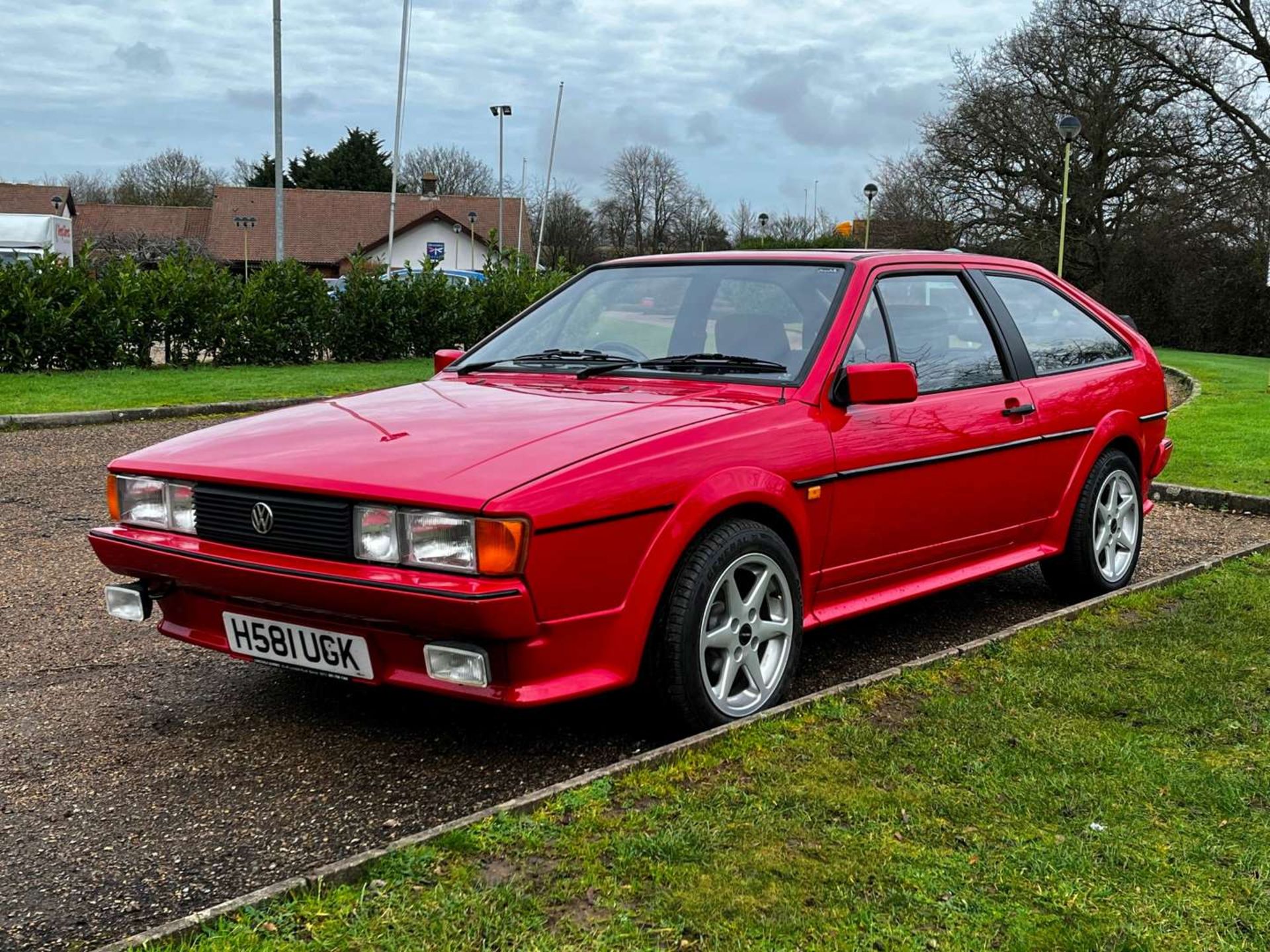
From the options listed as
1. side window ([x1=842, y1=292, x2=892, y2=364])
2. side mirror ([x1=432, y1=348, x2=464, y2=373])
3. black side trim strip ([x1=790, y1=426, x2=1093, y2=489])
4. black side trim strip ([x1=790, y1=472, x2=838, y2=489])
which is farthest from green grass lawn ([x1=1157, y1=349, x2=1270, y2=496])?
side mirror ([x1=432, y1=348, x2=464, y2=373])

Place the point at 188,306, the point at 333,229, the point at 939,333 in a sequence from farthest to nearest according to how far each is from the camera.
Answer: the point at 333,229 < the point at 188,306 < the point at 939,333

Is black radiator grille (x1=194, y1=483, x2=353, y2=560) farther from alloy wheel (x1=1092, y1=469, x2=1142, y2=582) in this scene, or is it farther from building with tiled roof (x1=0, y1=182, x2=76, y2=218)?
building with tiled roof (x1=0, y1=182, x2=76, y2=218)

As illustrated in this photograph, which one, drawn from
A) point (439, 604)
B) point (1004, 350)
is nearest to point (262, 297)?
point (1004, 350)

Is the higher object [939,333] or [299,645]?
[939,333]

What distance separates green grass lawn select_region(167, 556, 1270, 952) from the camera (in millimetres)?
2754

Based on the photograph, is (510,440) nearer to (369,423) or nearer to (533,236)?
(369,423)

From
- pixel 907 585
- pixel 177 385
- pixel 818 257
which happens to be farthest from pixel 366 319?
pixel 907 585

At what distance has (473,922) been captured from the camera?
2764 millimetres

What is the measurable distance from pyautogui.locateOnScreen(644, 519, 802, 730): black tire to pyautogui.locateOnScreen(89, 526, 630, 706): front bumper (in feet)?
0.59

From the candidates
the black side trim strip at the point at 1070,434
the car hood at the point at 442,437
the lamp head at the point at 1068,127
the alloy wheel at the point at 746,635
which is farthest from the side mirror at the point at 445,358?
the lamp head at the point at 1068,127

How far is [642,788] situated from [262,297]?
16719 millimetres

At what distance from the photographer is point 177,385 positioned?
15633 millimetres

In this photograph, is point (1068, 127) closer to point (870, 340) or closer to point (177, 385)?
point (177, 385)

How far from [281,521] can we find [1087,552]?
3.73m
